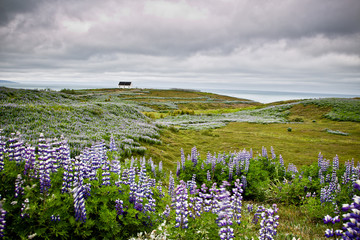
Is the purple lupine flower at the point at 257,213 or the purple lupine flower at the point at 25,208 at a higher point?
the purple lupine flower at the point at 25,208

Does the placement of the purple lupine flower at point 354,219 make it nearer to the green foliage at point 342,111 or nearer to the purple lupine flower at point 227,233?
the purple lupine flower at point 227,233

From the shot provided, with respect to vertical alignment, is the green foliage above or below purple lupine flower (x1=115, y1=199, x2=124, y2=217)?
above

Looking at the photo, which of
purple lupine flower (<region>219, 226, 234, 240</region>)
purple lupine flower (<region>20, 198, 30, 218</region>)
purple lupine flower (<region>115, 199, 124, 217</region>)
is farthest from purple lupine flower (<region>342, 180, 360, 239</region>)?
purple lupine flower (<region>20, 198, 30, 218</region>)

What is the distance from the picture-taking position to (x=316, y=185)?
7613mm

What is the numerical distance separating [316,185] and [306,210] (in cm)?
179

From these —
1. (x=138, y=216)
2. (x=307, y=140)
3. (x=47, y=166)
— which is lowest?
(x=307, y=140)

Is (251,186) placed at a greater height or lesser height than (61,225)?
lesser

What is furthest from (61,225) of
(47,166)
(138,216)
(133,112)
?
(133,112)

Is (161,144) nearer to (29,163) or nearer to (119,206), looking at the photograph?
(119,206)

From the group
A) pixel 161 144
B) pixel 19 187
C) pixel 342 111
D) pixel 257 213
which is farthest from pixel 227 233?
→ pixel 342 111

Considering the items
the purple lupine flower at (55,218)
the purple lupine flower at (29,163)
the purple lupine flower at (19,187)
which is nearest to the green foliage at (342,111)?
the purple lupine flower at (55,218)

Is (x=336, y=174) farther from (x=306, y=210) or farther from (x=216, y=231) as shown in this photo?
(x=216, y=231)

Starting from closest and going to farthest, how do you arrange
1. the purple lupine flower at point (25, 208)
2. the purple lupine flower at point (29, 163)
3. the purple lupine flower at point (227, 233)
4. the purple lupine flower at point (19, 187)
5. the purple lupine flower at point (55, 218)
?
1. the purple lupine flower at point (227, 233)
2. the purple lupine flower at point (25, 208)
3. the purple lupine flower at point (55, 218)
4. the purple lupine flower at point (19, 187)
5. the purple lupine flower at point (29, 163)

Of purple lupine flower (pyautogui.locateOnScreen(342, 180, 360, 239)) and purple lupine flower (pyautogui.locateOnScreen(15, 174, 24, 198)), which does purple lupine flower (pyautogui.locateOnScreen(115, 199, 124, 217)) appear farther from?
purple lupine flower (pyautogui.locateOnScreen(342, 180, 360, 239))
